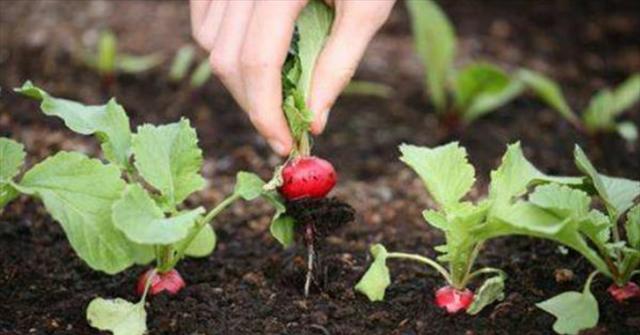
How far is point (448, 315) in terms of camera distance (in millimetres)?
1861

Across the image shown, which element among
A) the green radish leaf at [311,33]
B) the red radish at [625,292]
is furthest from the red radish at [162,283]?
the red radish at [625,292]

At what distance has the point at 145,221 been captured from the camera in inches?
66.3

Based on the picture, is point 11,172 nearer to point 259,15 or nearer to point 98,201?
point 98,201

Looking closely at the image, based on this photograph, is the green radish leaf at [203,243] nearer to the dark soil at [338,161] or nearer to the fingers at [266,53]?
the dark soil at [338,161]

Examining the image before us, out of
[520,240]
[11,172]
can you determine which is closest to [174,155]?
[11,172]

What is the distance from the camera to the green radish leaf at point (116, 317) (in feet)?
5.77

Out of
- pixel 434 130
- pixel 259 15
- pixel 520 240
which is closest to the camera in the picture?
pixel 259 15

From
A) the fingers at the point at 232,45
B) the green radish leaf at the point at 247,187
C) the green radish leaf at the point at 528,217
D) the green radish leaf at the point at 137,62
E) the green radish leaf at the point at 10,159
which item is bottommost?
the green radish leaf at the point at 137,62

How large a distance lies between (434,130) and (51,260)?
1.42 meters

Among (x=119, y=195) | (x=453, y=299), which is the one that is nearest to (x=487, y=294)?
(x=453, y=299)

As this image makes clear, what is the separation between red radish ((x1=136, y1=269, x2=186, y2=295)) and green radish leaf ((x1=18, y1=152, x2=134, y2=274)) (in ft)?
0.51

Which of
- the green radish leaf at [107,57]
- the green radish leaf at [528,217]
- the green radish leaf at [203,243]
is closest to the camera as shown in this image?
the green radish leaf at [528,217]

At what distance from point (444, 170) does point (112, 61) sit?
1603mm

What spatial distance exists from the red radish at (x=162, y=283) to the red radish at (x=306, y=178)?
0.93 ft
